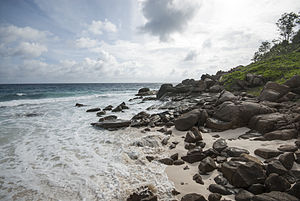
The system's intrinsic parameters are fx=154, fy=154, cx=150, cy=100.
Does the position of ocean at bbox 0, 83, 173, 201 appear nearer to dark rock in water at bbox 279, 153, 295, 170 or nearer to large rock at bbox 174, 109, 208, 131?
large rock at bbox 174, 109, 208, 131

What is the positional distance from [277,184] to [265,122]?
4.07 m

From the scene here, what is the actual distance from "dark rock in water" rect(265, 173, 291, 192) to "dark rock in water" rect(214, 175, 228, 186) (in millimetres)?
893

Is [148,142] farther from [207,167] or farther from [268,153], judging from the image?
[268,153]

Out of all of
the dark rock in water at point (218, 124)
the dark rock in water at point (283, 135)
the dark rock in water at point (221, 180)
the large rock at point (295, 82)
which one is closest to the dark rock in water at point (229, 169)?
the dark rock in water at point (221, 180)

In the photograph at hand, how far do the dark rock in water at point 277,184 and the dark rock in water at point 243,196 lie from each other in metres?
0.43

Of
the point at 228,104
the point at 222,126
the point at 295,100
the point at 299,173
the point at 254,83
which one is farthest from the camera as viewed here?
the point at 254,83

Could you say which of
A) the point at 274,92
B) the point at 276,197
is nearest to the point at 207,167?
the point at 276,197

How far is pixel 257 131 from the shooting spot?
6.77 metres

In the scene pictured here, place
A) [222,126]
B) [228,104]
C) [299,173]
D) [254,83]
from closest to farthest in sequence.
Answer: [299,173], [222,126], [228,104], [254,83]

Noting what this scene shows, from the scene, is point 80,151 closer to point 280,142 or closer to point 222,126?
point 222,126

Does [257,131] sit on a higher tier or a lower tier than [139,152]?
higher

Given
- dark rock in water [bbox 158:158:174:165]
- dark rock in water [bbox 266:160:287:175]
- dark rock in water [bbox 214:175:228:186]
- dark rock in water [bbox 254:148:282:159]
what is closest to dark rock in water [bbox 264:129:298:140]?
dark rock in water [bbox 254:148:282:159]

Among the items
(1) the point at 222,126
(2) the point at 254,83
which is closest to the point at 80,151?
(1) the point at 222,126

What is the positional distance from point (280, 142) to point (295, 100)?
5.67m
